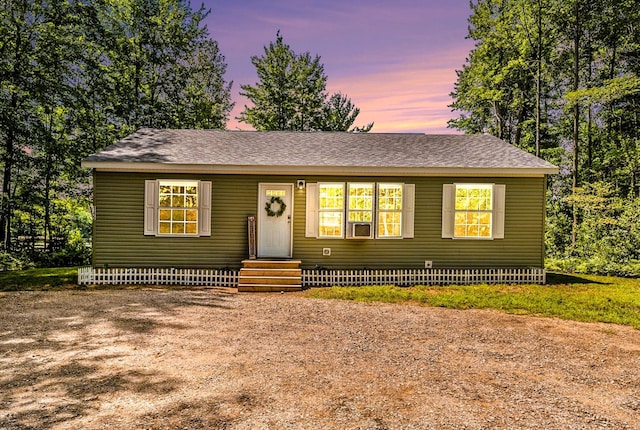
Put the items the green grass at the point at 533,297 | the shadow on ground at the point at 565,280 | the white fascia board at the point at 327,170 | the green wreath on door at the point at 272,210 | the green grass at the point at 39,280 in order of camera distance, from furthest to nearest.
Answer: the shadow on ground at the point at 565,280 → the green wreath on door at the point at 272,210 → the white fascia board at the point at 327,170 → the green grass at the point at 39,280 → the green grass at the point at 533,297

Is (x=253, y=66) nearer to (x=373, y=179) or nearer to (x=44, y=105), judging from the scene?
(x=44, y=105)

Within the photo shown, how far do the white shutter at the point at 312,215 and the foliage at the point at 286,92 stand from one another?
16.7m

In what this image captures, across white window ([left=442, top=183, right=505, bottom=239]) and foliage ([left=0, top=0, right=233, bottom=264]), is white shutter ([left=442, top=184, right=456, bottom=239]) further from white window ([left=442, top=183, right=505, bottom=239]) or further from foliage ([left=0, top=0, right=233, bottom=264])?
foliage ([left=0, top=0, right=233, bottom=264])

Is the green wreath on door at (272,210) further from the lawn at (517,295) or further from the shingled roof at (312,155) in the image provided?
the lawn at (517,295)

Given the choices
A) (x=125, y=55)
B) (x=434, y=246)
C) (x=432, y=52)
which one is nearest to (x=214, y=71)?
(x=125, y=55)

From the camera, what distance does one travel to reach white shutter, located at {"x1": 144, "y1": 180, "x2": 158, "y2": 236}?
10.6 m

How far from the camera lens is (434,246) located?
11.0 meters

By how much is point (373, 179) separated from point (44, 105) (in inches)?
559

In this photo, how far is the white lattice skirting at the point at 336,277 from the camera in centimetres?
1027

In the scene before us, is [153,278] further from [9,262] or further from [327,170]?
[9,262]

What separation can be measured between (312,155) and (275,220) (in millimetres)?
2357

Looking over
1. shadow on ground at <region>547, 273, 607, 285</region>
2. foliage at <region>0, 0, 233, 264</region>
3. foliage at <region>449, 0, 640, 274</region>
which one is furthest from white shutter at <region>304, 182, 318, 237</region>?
foliage at <region>0, 0, 233, 264</region>

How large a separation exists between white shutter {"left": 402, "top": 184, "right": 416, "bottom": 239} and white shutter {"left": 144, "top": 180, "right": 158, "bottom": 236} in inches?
283

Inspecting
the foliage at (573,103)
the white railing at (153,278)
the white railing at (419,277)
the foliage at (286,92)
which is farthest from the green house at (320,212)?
the foliage at (286,92)
